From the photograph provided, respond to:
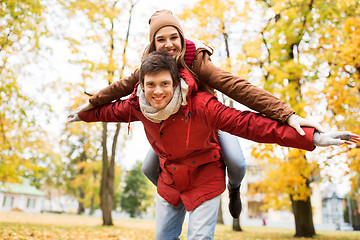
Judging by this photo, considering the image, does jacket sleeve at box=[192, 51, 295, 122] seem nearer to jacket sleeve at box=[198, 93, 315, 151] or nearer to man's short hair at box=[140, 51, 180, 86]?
jacket sleeve at box=[198, 93, 315, 151]

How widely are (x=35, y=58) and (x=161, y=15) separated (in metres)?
8.00

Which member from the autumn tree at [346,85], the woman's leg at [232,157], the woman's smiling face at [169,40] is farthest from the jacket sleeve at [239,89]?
the autumn tree at [346,85]

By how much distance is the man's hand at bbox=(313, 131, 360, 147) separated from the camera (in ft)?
6.64

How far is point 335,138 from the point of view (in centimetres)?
207

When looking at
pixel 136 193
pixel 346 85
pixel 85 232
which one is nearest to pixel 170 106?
pixel 346 85

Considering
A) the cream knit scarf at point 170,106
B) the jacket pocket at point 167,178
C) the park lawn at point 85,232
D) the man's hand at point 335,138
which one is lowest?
the park lawn at point 85,232

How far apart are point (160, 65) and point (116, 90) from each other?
72cm

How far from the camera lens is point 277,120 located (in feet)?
7.52

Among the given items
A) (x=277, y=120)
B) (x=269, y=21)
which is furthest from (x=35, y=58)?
(x=277, y=120)

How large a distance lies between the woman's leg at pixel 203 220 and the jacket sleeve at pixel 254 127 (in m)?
0.68

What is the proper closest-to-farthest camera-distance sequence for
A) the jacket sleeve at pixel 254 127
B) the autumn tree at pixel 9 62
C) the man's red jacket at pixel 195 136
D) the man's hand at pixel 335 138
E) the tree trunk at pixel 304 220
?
the man's hand at pixel 335 138, the jacket sleeve at pixel 254 127, the man's red jacket at pixel 195 136, the autumn tree at pixel 9 62, the tree trunk at pixel 304 220

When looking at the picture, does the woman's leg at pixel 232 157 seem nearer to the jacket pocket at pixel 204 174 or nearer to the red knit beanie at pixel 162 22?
the jacket pocket at pixel 204 174

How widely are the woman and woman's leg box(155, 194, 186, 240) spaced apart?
0.46 metres

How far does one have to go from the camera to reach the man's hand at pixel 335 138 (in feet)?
6.64
